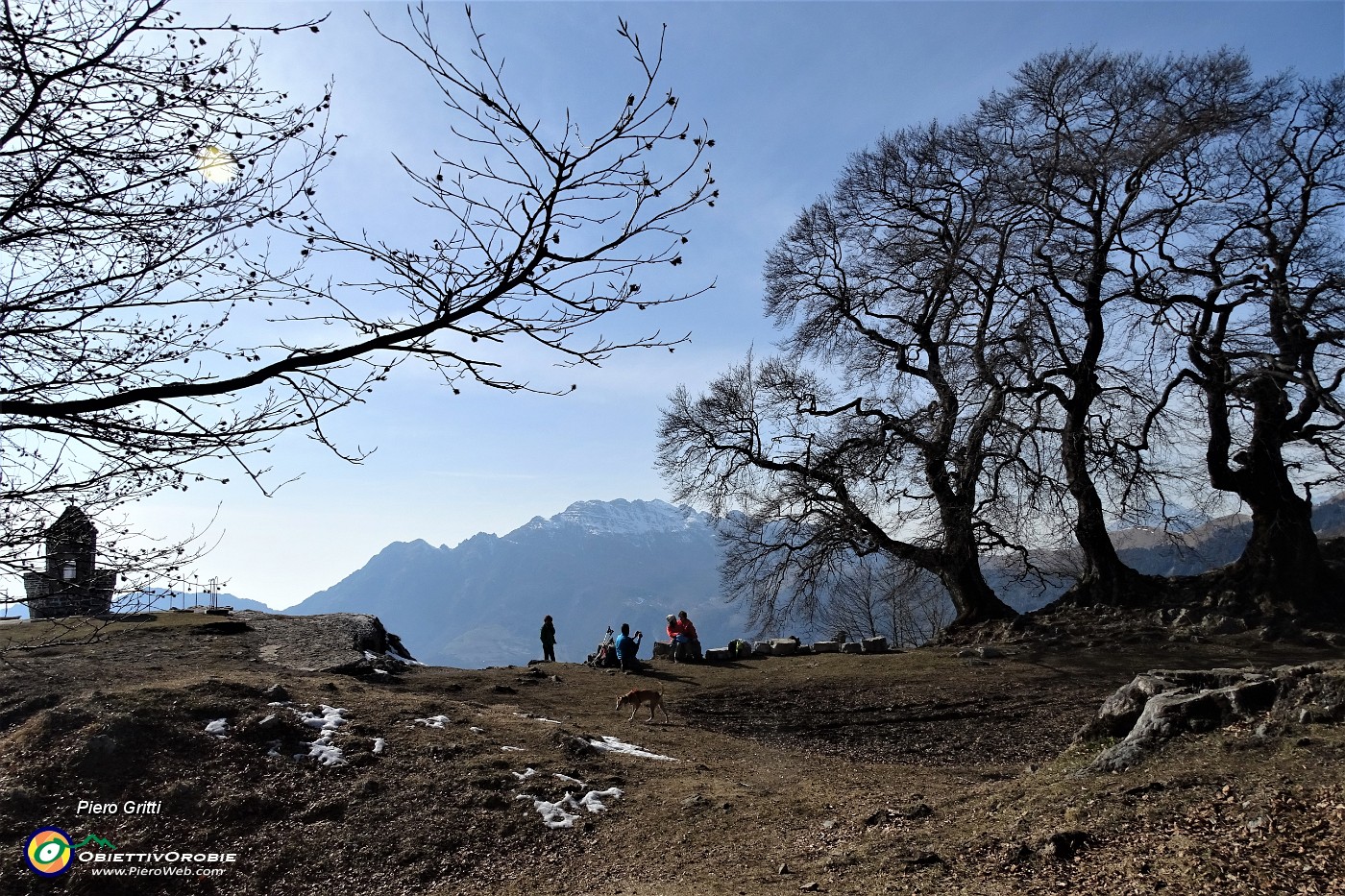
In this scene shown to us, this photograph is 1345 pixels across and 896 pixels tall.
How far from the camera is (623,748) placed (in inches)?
408

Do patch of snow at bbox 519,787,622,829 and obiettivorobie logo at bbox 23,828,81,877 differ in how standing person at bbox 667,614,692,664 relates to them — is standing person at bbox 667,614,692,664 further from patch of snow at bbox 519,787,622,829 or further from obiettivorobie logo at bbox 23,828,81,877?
obiettivorobie logo at bbox 23,828,81,877

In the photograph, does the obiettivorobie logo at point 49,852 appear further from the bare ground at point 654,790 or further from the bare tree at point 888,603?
the bare tree at point 888,603

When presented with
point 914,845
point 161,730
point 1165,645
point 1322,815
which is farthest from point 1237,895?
point 1165,645

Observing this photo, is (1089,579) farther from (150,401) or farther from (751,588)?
(150,401)

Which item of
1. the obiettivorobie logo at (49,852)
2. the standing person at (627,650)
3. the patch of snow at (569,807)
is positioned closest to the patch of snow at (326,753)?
the obiettivorobie logo at (49,852)

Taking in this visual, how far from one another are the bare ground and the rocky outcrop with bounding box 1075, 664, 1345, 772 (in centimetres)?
19

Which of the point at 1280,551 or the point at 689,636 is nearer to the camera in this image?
the point at 1280,551

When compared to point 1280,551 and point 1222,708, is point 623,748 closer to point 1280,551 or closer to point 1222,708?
point 1222,708

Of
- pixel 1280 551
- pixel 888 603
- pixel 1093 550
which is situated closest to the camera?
Result: pixel 1280 551

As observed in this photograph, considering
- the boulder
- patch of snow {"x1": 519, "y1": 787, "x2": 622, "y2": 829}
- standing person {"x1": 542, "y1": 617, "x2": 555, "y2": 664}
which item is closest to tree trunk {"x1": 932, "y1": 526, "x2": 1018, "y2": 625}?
standing person {"x1": 542, "y1": 617, "x2": 555, "y2": 664}

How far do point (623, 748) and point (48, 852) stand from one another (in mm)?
5756

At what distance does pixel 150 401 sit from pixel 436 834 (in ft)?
16.8

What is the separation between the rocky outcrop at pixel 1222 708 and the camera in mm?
6457

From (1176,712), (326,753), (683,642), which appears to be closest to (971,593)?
(683,642)
